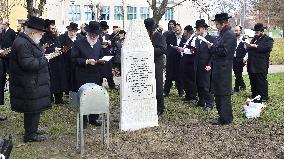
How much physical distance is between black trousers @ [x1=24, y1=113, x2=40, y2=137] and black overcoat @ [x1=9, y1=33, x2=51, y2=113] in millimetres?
166

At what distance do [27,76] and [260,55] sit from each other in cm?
644

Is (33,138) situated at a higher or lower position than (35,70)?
lower

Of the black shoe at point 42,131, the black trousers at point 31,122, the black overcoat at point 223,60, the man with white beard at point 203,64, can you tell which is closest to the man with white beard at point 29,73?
the black trousers at point 31,122

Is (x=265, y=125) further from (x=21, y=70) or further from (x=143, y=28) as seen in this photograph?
(x=21, y=70)

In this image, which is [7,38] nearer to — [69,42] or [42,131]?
[69,42]

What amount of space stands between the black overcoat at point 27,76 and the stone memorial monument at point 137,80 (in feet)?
5.07

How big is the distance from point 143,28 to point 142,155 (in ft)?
8.70

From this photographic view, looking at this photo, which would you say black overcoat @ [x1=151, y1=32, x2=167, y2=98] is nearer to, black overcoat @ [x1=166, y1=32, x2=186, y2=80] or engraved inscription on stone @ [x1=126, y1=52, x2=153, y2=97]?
engraved inscription on stone @ [x1=126, y1=52, x2=153, y2=97]

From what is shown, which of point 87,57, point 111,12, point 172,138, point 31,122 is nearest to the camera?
point 31,122

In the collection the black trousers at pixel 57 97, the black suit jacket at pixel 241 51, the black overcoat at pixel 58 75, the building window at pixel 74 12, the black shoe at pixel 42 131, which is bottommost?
the black shoe at pixel 42 131

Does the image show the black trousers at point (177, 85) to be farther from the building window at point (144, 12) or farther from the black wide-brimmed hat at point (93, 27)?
the building window at point (144, 12)

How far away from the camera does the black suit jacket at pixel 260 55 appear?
470 inches

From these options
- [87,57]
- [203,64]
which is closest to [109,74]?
[203,64]

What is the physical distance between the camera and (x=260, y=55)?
12109 mm
